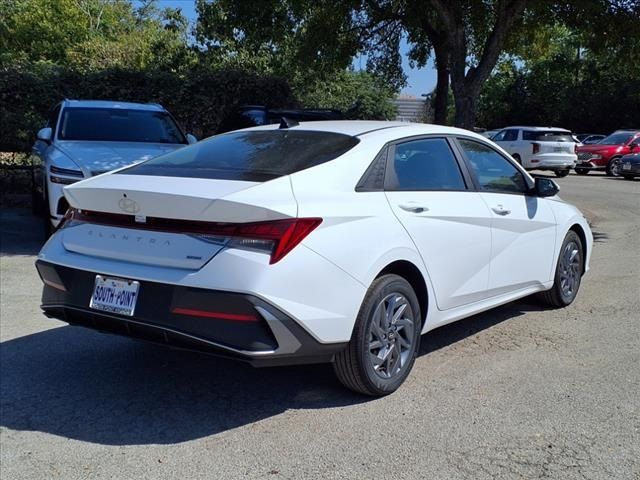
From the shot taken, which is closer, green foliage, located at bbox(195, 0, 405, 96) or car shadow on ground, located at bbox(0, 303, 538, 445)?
car shadow on ground, located at bbox(0, 303, 538, 445)

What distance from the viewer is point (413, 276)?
4.57m

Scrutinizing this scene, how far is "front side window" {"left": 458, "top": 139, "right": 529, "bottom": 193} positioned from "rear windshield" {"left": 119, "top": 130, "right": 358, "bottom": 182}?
121 cm

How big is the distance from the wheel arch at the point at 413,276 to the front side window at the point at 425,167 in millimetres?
494

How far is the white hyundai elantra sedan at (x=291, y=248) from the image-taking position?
3.71 meters

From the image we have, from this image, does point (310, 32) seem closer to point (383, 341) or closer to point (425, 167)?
point (425, 167)

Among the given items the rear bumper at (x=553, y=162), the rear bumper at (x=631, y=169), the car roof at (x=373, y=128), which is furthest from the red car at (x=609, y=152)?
the car roof at (x=373, y=128)

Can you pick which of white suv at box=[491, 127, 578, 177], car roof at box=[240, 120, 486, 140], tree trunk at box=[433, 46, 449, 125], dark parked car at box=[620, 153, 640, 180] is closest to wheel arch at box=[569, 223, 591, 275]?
car roof at box=[240, 120, 486, 140]

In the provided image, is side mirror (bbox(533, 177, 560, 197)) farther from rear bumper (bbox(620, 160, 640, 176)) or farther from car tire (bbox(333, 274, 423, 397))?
rear bumper (bbox(620, 160, 640, 176))

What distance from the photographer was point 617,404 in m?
4.25

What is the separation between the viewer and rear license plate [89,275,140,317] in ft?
12.8

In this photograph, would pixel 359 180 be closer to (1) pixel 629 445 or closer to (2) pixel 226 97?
(1) pixel 629 445

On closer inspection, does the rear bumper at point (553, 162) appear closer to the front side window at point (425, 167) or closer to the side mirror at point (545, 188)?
the side mirror at point (545, 188)

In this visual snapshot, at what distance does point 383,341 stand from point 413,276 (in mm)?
509

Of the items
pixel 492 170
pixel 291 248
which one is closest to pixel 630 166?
pixel 492 170
